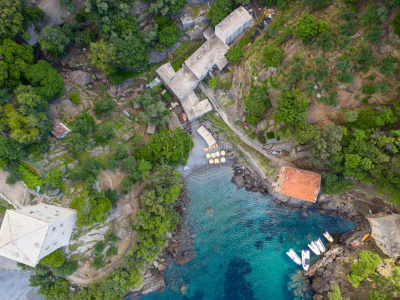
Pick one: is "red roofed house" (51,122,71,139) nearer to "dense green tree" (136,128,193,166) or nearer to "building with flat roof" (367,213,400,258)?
"dense green tree" (136,128,193,166)

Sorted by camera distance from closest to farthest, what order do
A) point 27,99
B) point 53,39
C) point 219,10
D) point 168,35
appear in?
point 27,99 → point 53,39 → point 219,10 → point 168,35

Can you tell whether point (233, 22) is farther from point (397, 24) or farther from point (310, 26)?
point (397, 24)

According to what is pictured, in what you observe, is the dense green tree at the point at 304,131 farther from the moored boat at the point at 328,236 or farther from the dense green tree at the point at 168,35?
the dense green tree at the point at 168,35

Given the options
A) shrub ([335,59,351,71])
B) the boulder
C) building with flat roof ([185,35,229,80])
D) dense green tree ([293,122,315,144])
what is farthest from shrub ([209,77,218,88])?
the boulder

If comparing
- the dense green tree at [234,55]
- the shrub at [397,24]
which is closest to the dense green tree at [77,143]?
the dense green tree at [234,55]

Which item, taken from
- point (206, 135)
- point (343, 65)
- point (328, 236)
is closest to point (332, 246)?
point (328, 236)

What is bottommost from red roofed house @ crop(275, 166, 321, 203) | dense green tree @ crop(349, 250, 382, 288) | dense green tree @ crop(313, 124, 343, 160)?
dense green tree @ crop(349, 250, 382, 288)

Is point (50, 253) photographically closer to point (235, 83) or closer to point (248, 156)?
point (248, 156)
